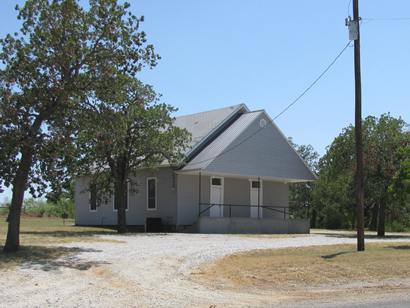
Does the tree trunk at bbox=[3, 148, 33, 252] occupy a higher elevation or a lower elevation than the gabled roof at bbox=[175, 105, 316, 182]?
lower

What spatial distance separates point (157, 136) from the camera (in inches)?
1079

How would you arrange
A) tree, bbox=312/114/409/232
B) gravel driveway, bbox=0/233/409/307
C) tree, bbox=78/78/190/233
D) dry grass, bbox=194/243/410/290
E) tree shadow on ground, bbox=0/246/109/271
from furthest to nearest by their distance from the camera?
tree, bbox=312/114/409/232 < tree, bbox=78/78/190/233 < tree shadow on ground, bbox=0/246/109/271 < dry grass, bbox=194/243/410/290 < gravel driveway, bbox=0/233/409/307

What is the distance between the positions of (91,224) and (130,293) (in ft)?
86.5

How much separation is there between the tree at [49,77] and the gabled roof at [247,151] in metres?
12.9

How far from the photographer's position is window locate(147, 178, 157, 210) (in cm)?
3284

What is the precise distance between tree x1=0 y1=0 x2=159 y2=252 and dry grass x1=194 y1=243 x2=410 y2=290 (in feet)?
19.3

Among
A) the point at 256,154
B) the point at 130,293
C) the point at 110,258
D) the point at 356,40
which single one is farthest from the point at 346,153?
the point at 130,293

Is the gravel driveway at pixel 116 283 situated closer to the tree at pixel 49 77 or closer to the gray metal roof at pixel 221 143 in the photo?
the tree at pixel 49 77

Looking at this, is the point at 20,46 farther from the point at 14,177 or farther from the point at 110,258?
the point at 110,258

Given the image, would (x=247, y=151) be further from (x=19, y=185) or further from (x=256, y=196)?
(x=19, y=185)

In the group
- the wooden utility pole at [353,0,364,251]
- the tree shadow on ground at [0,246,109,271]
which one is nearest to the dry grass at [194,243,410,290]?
the wooden utility pole at [353,0,364,251]

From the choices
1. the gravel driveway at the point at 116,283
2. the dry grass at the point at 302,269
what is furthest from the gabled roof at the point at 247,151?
the gravel driveway at the point at 116,283

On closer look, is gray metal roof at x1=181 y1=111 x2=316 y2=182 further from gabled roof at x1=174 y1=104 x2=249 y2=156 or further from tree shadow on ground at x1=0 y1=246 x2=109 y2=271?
tree shadow on ground at x1=0 y1=246 x2=109 y2=271

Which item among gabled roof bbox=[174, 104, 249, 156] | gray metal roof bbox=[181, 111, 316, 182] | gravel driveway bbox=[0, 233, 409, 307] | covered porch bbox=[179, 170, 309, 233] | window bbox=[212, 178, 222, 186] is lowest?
gravel driveway bbox=[0, 233, 409, 307]
